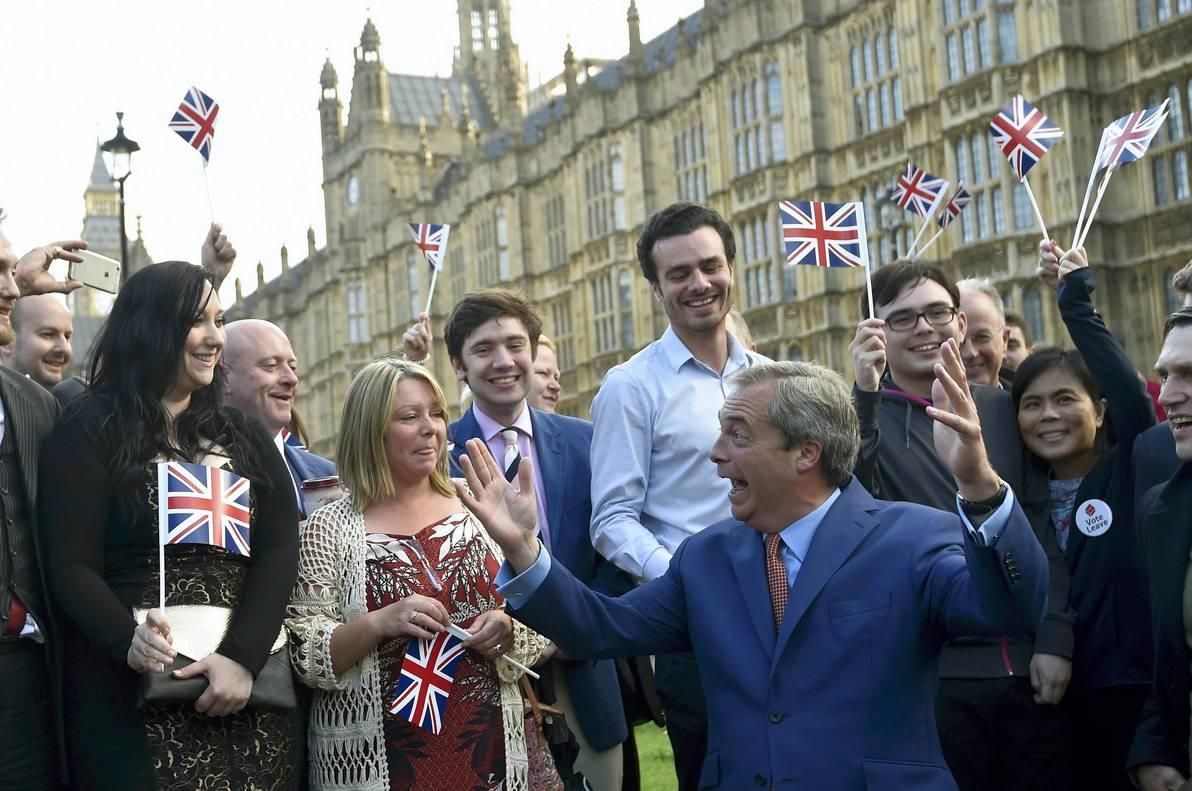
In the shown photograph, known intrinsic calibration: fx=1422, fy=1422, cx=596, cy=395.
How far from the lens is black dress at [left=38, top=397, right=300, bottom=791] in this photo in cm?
341

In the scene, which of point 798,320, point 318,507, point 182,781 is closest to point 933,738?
point 182,781

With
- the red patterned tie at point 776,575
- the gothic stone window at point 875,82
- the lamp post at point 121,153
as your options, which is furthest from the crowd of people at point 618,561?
the gothic stone window at point 875,82

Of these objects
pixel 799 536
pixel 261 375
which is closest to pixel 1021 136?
pixel 261 375

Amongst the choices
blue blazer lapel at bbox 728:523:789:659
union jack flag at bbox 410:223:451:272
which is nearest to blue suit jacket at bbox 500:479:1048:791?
blue blazer lapel at bbox 728:523:789:659

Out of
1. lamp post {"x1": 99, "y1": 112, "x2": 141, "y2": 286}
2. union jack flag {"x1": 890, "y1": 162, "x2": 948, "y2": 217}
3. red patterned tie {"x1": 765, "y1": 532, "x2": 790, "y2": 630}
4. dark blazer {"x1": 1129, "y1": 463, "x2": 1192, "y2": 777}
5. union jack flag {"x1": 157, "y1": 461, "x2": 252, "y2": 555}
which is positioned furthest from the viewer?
lamp post {"x1": 99, "y1": 112, "x2": 141, "y2": 286}

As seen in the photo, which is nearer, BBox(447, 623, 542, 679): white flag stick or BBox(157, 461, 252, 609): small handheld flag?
BBox(157, 461, 252, 609): small handheld flag

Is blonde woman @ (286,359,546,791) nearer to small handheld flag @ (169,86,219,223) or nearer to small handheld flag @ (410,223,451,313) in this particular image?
small handheld flag @ (169,86,219,223)

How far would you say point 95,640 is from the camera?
3389 mm

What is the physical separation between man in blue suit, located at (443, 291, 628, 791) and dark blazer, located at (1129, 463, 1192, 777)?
1592 mm

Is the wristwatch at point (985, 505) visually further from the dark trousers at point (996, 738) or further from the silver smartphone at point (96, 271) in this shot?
the silver smartphone at point (96, 271)

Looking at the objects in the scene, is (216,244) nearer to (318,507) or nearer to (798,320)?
(318,507)

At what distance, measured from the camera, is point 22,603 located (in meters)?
3.45

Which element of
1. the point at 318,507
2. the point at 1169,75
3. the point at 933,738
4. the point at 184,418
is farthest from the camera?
the point at 1169,75

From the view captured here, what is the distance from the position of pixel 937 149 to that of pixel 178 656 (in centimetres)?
1939
